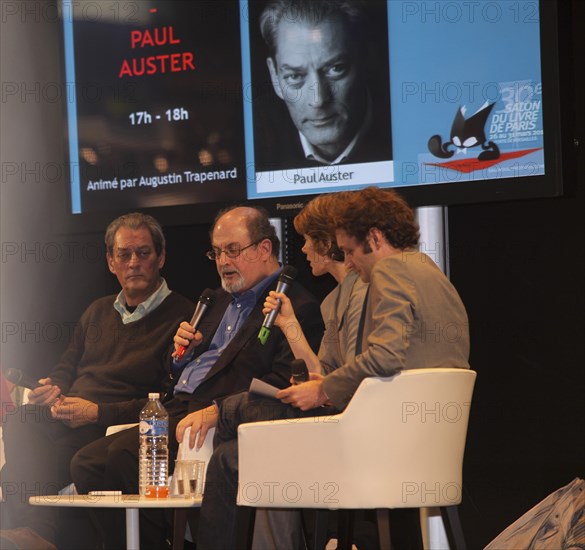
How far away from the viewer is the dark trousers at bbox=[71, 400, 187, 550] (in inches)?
137

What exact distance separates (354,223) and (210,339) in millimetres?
939

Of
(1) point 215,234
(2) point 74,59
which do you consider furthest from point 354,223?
(2) point 74,59

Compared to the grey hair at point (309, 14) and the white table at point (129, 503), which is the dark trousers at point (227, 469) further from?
the grey hair at point (309, 14)

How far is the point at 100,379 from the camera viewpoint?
3.99 m

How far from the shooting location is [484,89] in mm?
3684

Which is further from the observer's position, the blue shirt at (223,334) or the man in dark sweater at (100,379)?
the man in dark sweater at (100,379)

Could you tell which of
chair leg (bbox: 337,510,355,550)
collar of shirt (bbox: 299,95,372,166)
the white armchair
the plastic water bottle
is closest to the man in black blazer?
the plastic water bottle

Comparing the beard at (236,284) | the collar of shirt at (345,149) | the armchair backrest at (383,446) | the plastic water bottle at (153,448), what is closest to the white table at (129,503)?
the plastic water bottle at (153,448)

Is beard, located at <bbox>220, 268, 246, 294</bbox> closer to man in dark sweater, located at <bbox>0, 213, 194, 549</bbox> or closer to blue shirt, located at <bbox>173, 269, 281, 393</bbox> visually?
blue shirt, located at <bbox>173, 269, 281, 393</bbox>

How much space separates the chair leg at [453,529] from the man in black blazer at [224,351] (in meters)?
0.78

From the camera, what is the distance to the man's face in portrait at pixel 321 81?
393 cm

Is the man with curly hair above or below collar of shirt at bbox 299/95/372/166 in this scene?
below

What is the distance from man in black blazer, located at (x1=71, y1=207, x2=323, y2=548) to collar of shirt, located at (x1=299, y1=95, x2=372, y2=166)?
358 mm

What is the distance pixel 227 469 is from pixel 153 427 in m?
0.31
